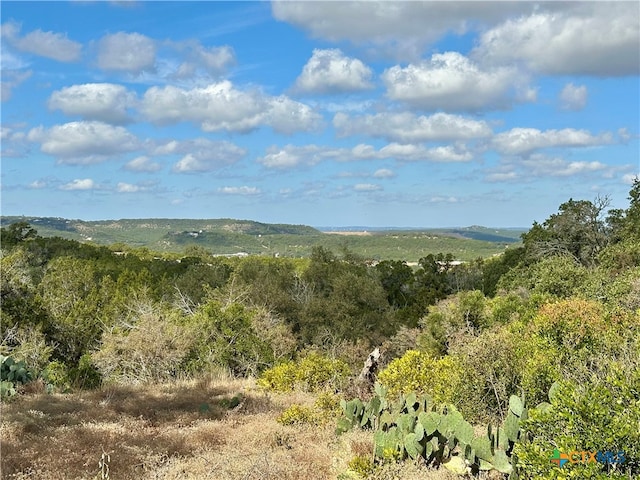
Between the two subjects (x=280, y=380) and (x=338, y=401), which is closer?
(x=338, y=401)

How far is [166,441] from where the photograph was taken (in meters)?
6.94

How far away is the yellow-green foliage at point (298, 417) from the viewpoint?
25.9 ft

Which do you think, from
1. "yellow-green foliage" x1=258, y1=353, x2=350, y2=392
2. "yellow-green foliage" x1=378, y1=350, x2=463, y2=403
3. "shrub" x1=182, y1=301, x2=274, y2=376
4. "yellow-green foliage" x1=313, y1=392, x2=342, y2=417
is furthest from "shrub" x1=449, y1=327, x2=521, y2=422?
"shrub" x1=182, y1=301, x2=274, y2=376

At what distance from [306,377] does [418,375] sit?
2453mm

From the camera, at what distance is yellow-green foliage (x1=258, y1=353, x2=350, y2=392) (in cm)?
1048

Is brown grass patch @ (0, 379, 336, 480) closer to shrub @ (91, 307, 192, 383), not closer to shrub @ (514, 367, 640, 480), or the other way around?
shrub @ (514, 367, 640, 480)

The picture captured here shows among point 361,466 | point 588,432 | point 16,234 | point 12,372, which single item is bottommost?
point 12,372

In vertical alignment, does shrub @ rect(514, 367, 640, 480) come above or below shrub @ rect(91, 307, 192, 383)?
above

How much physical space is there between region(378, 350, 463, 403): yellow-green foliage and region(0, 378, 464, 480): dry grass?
149 cm

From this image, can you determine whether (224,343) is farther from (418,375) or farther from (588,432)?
(588,432)

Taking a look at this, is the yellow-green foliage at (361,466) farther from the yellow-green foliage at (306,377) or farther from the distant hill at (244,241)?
the distant hill at (244,241)

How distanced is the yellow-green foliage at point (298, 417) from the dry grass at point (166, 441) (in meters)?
0.13

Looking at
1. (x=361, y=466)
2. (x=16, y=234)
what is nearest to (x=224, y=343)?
(x=361, y=466)

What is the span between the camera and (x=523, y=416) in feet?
18.8
